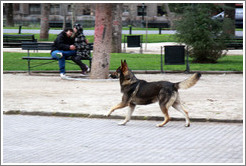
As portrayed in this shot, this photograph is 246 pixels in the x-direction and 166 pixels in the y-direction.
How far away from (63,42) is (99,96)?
4.07m

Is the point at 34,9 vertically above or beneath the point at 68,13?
above

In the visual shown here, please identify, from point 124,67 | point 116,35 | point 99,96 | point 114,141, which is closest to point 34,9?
point 116,35

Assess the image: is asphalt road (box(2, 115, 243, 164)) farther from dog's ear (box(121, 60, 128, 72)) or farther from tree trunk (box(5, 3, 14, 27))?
tree trunk (box(5, 3, 14, 27))

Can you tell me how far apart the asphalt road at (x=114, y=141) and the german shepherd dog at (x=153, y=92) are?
305 millimetres

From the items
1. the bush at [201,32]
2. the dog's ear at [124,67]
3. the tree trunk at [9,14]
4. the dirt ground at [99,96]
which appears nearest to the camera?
the dog's ear at [124,67]

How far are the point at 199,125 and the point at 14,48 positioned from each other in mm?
20397

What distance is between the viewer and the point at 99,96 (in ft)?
39.2

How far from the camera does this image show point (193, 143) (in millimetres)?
7488

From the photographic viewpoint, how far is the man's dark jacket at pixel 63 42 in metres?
15.4

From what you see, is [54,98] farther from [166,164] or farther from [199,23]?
[199,23]

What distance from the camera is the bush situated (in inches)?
779

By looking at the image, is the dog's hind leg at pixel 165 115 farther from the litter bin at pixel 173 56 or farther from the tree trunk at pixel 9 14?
the tree trunk at pixel 9 14

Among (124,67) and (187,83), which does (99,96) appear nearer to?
(124,67)

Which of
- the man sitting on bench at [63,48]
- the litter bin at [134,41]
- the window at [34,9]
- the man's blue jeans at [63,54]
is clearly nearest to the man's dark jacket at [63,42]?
Result: the man sitting on bench at [63,48]
